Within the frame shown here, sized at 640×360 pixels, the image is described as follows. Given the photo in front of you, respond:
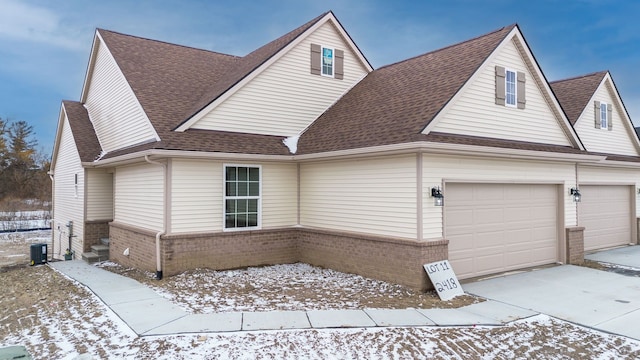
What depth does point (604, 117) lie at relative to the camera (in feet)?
53.1

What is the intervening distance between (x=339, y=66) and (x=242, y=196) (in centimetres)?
584

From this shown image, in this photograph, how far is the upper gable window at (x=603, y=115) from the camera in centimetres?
1588

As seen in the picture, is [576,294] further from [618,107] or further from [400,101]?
[618,107]

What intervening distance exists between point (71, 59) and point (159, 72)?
30.7 m

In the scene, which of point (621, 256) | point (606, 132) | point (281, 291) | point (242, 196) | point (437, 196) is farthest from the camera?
point (606, 132)

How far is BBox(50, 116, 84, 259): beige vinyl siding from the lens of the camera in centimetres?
1539

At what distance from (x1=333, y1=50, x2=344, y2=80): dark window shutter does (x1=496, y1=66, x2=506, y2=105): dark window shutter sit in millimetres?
5305

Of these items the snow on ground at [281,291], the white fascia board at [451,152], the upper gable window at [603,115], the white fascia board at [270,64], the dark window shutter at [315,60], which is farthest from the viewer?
the upper gable window at [603,115]

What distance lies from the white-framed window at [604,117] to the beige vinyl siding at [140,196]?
15691mm

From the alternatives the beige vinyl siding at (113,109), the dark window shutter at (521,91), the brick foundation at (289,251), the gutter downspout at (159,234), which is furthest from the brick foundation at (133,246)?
the dark window shutter at (521,91)

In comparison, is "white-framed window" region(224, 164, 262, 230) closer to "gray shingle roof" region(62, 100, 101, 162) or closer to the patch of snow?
the patch of snow

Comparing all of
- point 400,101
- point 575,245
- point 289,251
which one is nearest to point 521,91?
point 400,101

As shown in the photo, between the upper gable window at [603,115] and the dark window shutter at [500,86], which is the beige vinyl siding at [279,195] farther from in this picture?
the upper gable window at [603,115]

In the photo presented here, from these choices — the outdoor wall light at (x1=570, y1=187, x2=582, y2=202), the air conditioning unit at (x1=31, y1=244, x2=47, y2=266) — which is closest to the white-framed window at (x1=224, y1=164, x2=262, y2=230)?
the air conditioning unit at (x1=31, y1=244, x2=47, y2=266)
